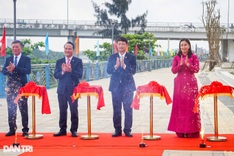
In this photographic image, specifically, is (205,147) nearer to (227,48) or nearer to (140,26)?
(140,26)

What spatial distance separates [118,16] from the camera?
54.8 m

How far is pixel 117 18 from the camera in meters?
55.0

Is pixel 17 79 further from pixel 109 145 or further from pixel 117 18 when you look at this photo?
pixel 117 18

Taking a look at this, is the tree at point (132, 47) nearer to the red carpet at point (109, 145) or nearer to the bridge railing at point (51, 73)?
the bridge railing at point (51, 73)

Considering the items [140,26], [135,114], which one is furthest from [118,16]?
[135,114]

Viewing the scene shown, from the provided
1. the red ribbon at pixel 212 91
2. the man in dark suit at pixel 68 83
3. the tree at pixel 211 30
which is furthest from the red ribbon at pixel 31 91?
the tree at pixel 211 30

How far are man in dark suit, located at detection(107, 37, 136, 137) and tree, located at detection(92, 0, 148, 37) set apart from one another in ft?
152

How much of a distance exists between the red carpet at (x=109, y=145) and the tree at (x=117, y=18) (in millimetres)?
46838

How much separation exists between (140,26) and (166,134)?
47.7 meters

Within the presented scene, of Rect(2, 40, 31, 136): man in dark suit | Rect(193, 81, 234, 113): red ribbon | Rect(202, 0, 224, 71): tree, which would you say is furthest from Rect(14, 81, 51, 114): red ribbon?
Rect(202, 0, 224, 71): tree

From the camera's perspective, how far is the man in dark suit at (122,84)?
7746 millimetres

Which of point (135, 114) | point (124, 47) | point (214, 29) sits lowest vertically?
point (135, 114)

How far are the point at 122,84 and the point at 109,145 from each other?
127 cm

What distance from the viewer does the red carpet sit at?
21.1 ft
